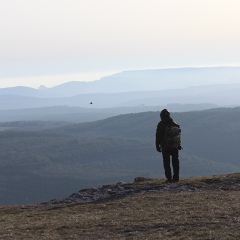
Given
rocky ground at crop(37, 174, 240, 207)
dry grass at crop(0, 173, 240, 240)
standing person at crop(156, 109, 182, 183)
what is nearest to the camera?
dry grass at crop(0, 173, 240, 240)

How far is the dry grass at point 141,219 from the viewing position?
15649mm

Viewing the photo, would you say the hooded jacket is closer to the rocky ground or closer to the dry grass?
the rocky ground

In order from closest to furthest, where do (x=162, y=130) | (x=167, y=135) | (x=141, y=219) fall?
(x=141, y=219) → (x=167, y=135) → (x=162, y=130)

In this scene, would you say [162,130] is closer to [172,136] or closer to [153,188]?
[172,136]

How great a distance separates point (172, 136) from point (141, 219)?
907cm

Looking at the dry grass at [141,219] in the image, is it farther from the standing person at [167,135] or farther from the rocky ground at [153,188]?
the standing person at [167,135]

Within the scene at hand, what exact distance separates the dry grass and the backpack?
2.96 m

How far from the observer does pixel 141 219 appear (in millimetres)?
18234

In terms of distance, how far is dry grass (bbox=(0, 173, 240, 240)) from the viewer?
15649mm

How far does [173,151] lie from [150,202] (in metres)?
5.32

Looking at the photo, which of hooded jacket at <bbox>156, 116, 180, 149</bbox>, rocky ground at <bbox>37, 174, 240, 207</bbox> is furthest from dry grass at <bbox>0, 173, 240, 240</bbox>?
hooded jacket at <bbox>156, 116, 180, 149</bbox>

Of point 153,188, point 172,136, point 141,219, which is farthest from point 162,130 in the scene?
point 141,219

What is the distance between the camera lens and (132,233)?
15961mm

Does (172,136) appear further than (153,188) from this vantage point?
No
